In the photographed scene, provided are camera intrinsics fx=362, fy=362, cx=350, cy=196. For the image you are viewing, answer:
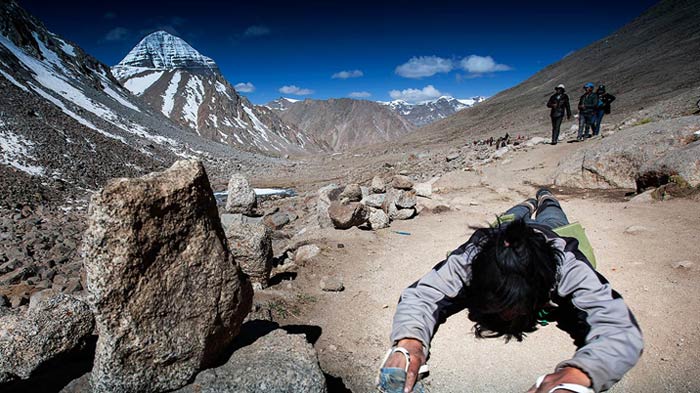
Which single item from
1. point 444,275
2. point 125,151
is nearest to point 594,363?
point 444,275

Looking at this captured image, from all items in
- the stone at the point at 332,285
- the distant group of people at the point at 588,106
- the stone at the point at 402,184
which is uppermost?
the distant group of people at the point at 588,106

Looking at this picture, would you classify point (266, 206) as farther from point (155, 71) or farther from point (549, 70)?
point (155, 71)

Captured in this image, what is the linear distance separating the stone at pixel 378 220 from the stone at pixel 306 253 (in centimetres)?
182

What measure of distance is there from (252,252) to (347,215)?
307 centimetres

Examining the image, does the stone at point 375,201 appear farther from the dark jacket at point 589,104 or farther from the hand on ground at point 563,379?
the dark jacket at point 589,104

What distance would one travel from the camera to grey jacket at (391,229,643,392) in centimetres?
227

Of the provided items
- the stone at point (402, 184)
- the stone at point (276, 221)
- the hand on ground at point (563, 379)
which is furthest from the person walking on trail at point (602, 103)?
the hand on ground at point (563, 379)

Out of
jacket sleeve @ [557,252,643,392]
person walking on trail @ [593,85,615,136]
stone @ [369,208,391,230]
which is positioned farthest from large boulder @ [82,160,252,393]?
person walking on trail @ [593,85,615,136]

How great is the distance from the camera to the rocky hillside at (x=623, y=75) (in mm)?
30828

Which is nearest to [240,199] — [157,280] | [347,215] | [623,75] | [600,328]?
[347,215]

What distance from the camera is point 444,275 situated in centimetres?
300

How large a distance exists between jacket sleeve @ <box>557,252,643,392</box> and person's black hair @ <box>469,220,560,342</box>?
0.16 m

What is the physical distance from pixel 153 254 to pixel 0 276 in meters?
8.41

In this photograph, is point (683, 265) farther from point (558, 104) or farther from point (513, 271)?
point (558, 104)
